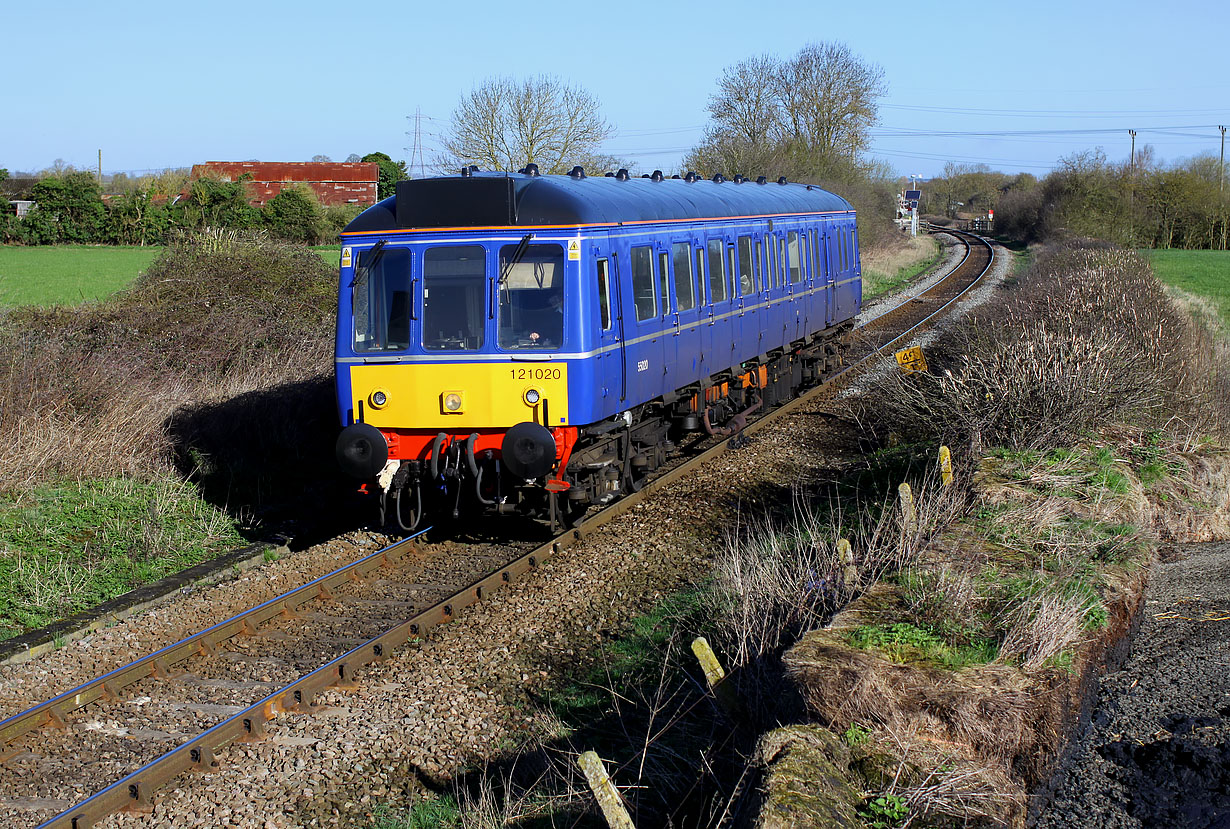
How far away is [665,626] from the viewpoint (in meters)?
7.84

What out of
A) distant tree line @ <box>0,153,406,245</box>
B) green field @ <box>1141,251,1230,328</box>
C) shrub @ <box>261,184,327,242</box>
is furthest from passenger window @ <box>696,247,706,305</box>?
distant tree line @ <box>0,153,406,245</box>

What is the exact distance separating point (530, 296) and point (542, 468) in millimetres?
1462

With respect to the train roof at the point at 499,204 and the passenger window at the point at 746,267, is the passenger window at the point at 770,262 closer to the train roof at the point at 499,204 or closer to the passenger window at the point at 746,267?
the passenger window at the point at 746,267

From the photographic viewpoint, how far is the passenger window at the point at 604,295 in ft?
31.3

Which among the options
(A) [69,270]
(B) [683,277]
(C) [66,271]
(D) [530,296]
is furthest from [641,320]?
(A) [69,270]

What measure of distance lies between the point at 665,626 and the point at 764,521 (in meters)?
3.15

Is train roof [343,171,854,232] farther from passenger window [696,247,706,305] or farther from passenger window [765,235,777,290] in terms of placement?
passenger window [765,235,777,290]

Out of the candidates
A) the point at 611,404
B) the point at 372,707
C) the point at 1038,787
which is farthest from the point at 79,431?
the point at 1038,787

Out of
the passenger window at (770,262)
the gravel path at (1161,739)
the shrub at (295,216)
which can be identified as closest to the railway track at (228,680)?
the gravel path at (1161,739)

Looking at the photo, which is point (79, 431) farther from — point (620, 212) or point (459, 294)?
point (620, 212)

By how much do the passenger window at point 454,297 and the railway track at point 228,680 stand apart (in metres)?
1.87

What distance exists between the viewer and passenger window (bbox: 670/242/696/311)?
1151cm

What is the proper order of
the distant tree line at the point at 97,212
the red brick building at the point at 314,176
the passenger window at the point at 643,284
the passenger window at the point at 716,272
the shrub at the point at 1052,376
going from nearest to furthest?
the passenger window at the point at 643,284, the shrub at the point at 1052,376, the passenger window at the point at 716,272, the distant tree line at the point at 97,212, the red brick building at the point at 314,176

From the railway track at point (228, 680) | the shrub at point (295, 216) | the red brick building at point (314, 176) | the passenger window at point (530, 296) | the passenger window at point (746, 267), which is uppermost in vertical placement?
the red brick building at point (314, 176)
